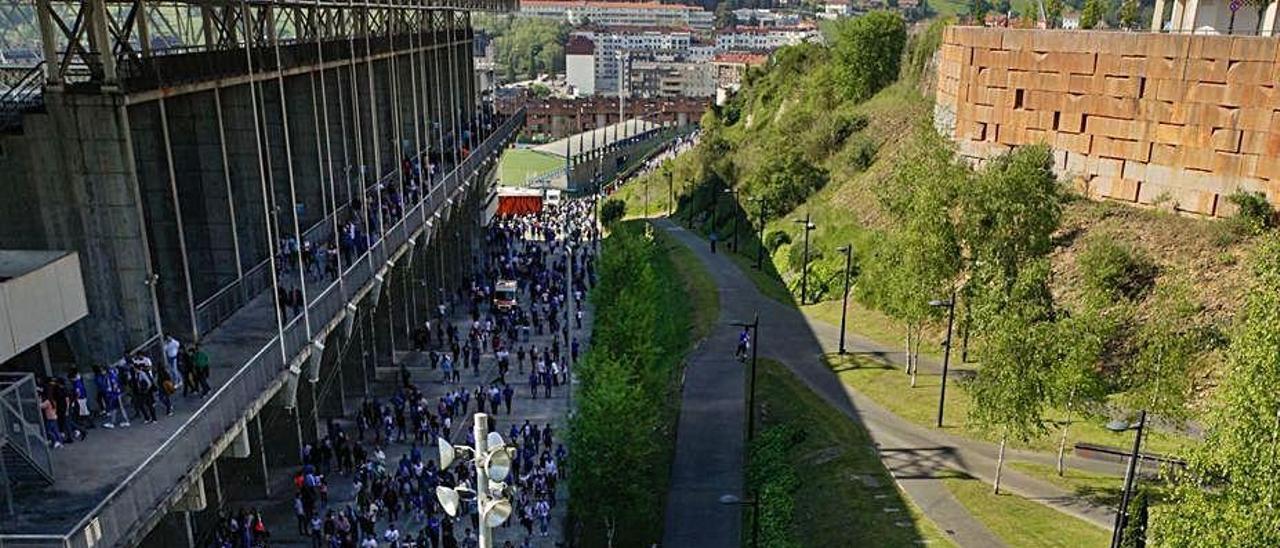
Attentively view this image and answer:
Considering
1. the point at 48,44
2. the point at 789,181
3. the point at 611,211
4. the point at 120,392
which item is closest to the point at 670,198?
the point at 611,211

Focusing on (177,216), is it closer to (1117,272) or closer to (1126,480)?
(1126,480)

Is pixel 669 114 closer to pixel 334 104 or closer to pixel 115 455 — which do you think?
pixel 334 104

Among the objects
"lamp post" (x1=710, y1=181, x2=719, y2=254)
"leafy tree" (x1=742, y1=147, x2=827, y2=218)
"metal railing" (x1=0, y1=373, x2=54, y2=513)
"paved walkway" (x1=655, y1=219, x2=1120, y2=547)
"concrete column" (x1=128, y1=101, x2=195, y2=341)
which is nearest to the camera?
"metal railing" (x1=0, y1=373, x2=54, y2=513)

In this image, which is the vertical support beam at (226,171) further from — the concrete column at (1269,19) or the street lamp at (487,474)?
the concrete column at (1269,19)

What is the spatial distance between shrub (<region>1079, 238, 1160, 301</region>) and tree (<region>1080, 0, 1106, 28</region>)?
474 inches

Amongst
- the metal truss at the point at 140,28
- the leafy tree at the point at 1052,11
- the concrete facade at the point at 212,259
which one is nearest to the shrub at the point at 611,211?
the metal truss at the point at 140,28

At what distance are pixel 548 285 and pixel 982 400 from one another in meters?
22.6

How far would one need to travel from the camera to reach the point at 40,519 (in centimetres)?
1407

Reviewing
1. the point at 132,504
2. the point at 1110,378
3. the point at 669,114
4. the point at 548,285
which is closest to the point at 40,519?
the point at 132,504

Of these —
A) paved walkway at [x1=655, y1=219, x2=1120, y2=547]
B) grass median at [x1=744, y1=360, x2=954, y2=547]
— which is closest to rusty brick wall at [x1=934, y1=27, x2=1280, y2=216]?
paved walkway at [x1=655, y1=219, x2=1120, y2=547]

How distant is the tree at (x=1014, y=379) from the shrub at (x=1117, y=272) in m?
10.1

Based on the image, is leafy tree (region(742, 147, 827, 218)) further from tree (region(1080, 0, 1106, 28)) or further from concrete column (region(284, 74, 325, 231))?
concrete column (region(284, 74, 325, 231))

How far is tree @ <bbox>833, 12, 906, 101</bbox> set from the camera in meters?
66.1

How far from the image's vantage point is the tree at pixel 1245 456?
1322 cm
